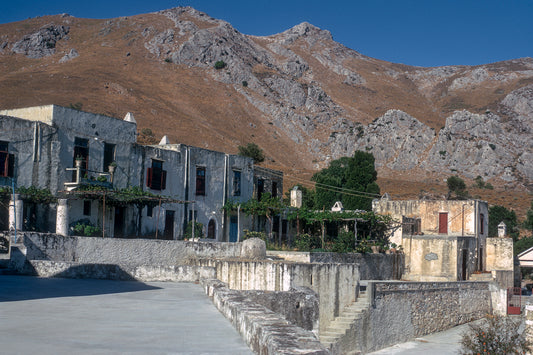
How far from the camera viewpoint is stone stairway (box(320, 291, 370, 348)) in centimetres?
2201

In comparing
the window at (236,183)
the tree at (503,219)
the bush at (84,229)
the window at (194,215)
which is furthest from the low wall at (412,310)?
the tree at (503,219)

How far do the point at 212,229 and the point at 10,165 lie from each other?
42.1 ft

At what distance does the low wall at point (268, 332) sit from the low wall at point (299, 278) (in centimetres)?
880

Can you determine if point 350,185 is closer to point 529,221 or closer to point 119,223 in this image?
point 529,221

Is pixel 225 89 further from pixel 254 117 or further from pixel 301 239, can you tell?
pixel 301 239

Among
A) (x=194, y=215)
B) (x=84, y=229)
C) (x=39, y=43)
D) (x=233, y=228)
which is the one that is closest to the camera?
(x=84, y=229)

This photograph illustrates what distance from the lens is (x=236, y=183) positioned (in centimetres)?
3681

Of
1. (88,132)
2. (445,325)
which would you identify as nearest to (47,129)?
(88,132)

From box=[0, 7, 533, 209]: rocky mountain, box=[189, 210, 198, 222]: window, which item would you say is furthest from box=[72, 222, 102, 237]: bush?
box=[0, 7, 533, 209]: rocky mountain

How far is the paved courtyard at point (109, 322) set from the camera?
5.91 meters

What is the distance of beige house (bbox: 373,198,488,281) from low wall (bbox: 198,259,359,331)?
36.3ft

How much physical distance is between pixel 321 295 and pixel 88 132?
46.5 ft

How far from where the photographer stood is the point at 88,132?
28766 millimetres

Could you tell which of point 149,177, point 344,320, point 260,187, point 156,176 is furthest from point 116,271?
point 260,187
